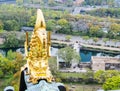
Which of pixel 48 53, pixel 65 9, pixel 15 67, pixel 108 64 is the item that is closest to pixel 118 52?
pixel 108 64

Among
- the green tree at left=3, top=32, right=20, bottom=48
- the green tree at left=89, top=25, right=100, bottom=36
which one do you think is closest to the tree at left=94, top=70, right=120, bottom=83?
the green tree at left=3, top=32, right=20, bottom=48

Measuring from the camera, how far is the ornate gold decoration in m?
8.94

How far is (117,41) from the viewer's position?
98.8 feet

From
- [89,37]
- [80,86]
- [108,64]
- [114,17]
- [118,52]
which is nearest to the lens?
[80,86]

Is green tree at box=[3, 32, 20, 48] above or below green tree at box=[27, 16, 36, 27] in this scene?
below

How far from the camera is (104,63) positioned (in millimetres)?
A: 23875

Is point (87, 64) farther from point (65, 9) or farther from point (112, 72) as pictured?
point (65, 9)

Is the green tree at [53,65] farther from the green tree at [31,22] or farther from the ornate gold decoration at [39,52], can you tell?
the ornate gold decoration at [39,52]

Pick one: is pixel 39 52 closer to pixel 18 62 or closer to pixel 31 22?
pixel 18 62

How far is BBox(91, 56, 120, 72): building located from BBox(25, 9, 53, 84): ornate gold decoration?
567 inches

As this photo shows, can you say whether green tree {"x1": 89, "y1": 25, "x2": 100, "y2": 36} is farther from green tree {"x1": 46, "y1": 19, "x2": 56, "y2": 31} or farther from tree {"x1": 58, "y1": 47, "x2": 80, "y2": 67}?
tree {"x1": 58, "y1": 47, "x2": 80, "y2": 67}

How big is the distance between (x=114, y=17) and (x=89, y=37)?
6864 millimetres

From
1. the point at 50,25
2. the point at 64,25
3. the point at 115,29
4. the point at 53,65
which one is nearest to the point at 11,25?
the point at 50,25

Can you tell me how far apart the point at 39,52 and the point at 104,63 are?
1508 cm
